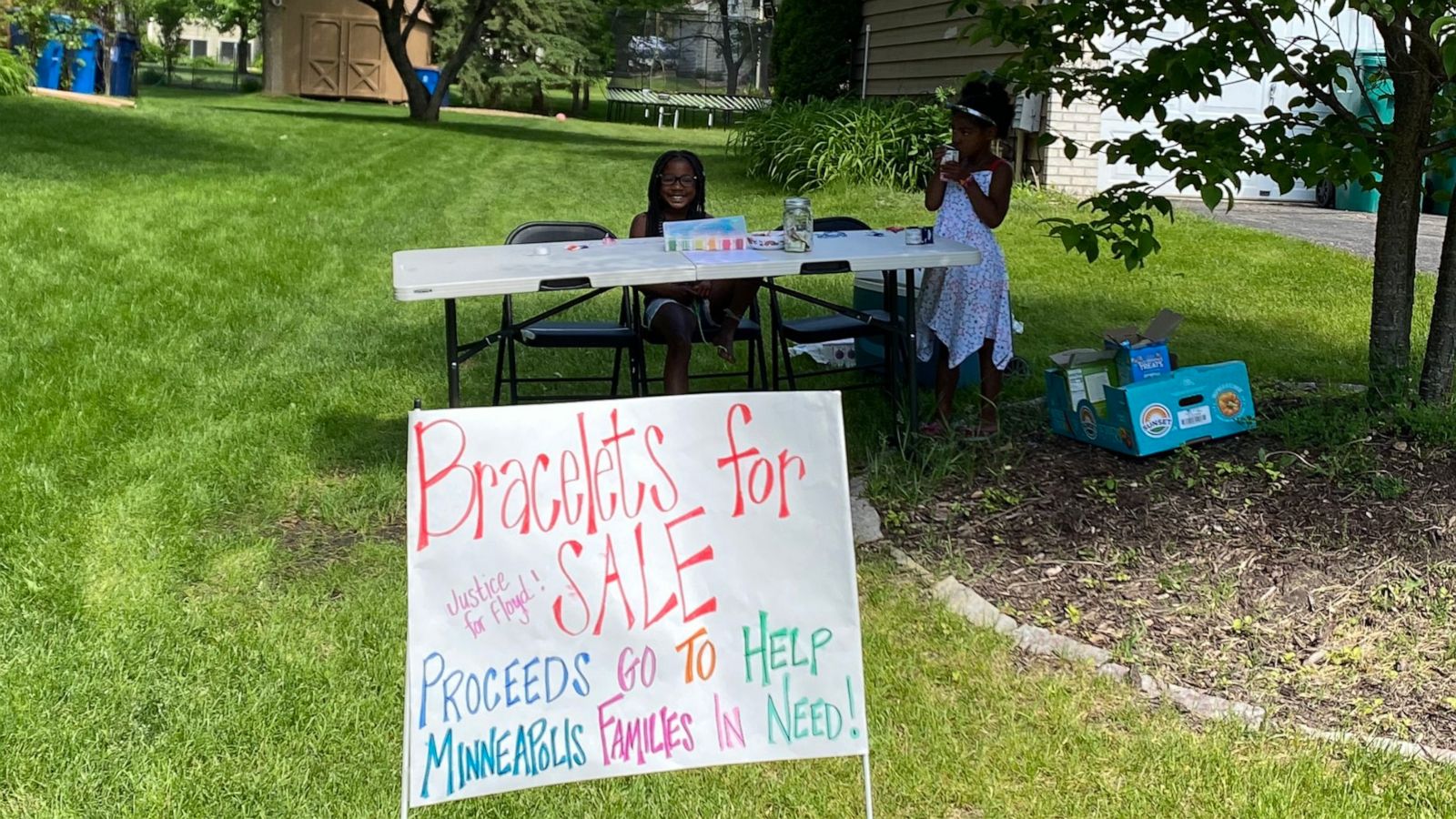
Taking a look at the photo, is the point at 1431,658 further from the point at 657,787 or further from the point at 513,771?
the point at 513,771

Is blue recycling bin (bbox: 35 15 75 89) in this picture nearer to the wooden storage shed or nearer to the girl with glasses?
the wooden storage shed

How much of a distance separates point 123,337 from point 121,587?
3.31 metres

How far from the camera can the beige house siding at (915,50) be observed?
1540cm

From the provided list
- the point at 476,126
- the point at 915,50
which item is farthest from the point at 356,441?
the point at 476,126

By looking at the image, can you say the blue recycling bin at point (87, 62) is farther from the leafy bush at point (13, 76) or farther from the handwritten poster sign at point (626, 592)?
the handwritten poster sign at point (626, 592)

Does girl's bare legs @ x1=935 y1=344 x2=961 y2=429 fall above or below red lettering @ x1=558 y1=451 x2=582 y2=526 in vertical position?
below

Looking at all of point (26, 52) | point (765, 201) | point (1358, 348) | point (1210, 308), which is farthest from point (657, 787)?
point (26, 52)

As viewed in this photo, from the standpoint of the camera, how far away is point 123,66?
83.5ft

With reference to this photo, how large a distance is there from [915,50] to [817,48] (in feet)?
11.2

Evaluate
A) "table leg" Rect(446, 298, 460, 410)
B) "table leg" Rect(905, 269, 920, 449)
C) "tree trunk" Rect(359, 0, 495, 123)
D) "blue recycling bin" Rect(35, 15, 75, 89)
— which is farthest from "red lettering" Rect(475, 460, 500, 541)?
"tree trunk" Rect(359, 0, 495, 123)

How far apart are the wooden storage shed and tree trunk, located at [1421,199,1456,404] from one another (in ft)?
118

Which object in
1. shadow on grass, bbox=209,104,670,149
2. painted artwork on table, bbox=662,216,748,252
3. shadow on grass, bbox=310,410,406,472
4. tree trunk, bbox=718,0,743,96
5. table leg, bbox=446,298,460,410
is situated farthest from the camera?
tree trunk, bbox=718,0,743,96

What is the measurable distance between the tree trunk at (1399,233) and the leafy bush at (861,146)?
936 cm

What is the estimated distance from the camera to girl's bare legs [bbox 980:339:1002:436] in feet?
17.6
